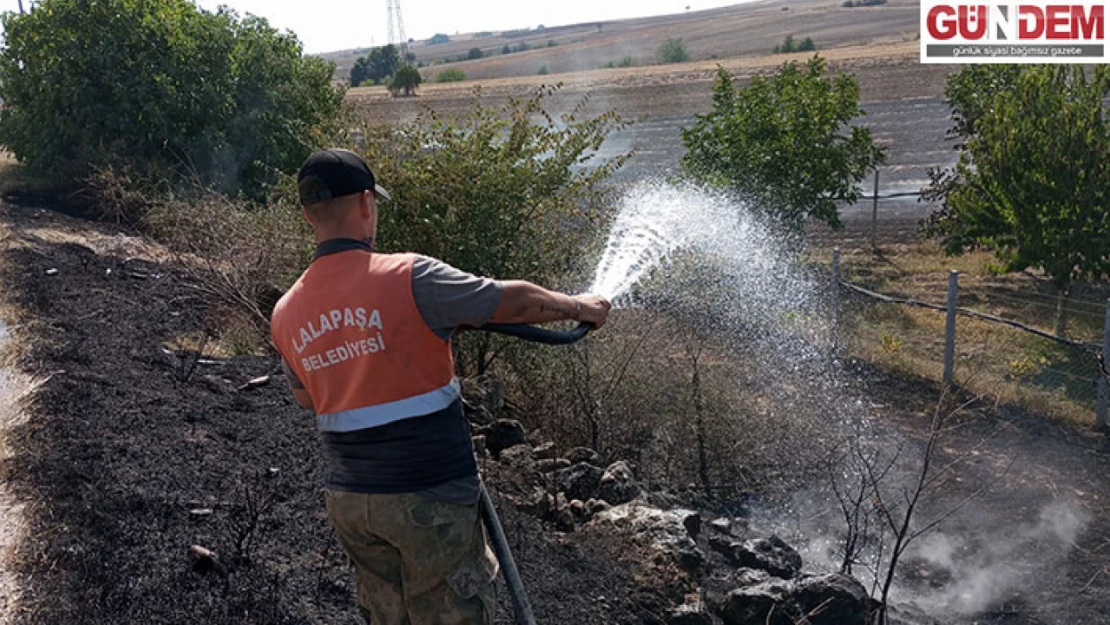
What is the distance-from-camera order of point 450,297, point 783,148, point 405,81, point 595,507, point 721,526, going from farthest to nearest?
point 405,81, point 783,148, point 721,526, point 595,507, point 450,297

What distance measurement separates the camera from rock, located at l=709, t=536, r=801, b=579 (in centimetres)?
650

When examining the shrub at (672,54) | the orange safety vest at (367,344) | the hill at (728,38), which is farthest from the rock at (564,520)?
the shrub at (672,54)

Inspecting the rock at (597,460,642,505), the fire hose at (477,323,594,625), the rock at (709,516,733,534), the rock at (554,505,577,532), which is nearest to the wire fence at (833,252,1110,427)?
the rock at (709,516,733,534)

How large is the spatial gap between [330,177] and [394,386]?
0.59 metres

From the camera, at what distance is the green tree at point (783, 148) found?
16812mm

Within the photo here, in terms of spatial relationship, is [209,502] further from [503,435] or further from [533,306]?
[533,306]

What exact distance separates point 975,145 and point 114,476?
12.7 meters

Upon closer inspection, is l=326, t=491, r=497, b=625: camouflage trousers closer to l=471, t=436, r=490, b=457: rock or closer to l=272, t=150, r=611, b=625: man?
l=272, t=150, r=611, b=625: man

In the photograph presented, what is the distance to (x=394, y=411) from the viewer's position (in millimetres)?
2980

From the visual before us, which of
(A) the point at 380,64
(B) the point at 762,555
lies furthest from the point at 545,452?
(A) the point at 380,64

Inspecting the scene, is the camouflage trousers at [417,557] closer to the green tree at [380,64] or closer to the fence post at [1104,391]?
the fence post at [1104,391]

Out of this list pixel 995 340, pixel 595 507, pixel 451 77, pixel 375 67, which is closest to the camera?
pixel 595 507

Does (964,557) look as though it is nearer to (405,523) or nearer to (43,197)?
(405,523)

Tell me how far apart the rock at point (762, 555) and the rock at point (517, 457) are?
1214mm
